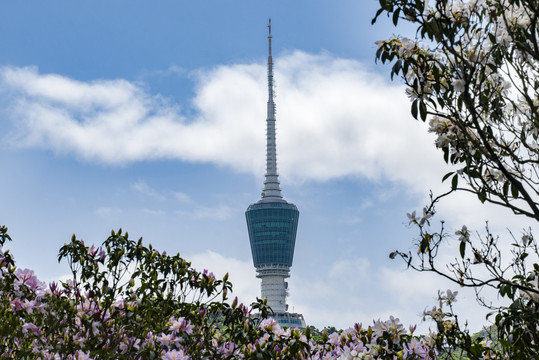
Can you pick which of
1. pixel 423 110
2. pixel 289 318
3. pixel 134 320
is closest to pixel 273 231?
pixel 289 318

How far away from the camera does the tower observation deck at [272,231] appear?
454 feet

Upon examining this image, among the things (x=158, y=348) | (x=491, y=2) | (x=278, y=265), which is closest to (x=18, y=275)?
(x=158, y=348)

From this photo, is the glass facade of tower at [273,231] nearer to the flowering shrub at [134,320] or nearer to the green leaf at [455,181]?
the flowering shrub at [134,320]

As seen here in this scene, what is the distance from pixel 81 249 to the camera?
26.0 feet

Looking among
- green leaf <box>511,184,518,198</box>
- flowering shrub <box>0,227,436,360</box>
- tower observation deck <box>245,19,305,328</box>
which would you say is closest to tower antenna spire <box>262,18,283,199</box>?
tower observation deck <box>245,19,305,328</box>

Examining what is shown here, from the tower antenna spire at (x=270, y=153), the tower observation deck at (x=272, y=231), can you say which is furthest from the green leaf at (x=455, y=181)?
the tower antenna spire at (x=270, y=153)

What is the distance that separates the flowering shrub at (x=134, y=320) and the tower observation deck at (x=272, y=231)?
5052 inches

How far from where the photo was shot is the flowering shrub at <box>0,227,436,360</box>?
727 cm

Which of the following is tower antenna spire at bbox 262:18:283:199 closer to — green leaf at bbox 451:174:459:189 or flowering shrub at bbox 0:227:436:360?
flowering shrub at bbox 0:227:436:360

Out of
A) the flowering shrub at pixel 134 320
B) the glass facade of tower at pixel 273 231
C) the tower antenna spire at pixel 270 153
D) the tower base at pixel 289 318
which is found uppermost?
the tower antenna spire at pixel 270 153

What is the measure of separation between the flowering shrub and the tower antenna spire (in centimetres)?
13140

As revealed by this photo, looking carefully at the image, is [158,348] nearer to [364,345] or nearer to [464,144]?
[364,345]

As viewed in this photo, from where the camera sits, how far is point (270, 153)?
5551 inches

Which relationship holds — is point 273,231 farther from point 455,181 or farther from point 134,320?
point 455,181
